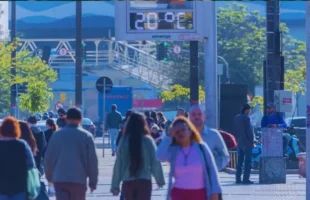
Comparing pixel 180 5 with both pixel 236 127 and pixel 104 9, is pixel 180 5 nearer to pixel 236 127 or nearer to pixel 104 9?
pixel 236 127

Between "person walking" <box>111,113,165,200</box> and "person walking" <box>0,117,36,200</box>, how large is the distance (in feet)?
3.56

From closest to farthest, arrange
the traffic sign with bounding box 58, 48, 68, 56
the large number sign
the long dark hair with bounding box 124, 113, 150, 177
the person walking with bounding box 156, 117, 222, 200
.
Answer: the person walking with bounding box 156, 117, 222, 200
the long dark hair with bounding box 124, 113, 150, 177
the large number sign
the traffic sign with bounding box 58, 48, 68, 56

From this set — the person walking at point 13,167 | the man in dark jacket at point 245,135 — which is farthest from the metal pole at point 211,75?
the person walking at point 13,167

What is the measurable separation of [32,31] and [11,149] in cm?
8035

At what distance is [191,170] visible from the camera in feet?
35.6

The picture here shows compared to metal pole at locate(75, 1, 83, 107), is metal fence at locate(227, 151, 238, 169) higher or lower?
lower

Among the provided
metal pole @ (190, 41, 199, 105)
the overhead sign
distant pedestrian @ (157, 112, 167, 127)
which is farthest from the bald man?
metal pole @ (190, 41, 199, 105)

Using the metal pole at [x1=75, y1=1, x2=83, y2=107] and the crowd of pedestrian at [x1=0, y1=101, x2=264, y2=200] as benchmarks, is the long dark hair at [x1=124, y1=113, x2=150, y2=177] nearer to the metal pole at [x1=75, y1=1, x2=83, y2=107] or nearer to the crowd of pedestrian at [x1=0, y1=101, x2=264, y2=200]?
the crowd of pedestrian at [x1=0, y1=101, x2=264, y2=200]

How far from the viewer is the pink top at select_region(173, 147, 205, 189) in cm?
1085

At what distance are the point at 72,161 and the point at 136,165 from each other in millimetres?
884

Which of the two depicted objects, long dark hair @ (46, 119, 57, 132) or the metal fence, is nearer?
long dark hair @ (46, 119, 57, 132)

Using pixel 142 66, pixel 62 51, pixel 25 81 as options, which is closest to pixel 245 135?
pixel 25 81

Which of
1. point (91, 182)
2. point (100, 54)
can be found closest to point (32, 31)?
point (100, 54)

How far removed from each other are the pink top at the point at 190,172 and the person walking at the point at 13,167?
7.35ft
